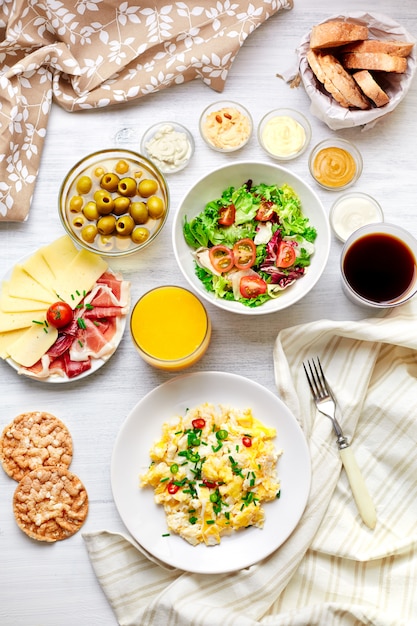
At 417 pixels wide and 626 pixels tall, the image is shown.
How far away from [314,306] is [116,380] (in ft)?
2.68

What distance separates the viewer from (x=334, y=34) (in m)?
2.63

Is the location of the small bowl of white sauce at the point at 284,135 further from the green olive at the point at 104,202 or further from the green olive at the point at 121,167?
the green olive at the point at 104,202

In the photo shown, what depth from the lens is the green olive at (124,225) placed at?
8.63ft

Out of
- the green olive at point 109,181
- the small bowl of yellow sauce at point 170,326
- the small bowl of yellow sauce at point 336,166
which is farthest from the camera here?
the small bowl of yellow sauce at point 336,166

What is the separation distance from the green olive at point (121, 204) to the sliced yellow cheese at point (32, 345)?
51cm

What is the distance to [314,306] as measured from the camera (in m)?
2.75

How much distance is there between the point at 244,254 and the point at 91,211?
0.59 metres

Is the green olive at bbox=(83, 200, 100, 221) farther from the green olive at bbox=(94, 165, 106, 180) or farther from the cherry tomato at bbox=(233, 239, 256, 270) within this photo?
the cherry tomato at bbox=(233, 239, 256, 270)

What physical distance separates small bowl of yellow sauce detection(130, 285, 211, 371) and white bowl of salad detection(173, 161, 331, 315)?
0.27 feet

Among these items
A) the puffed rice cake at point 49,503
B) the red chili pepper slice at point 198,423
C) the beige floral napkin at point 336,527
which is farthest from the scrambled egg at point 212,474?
the puffed rice cake at point 49,503

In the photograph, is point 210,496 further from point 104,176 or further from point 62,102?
point 62,102

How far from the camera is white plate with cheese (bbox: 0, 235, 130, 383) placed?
267cm

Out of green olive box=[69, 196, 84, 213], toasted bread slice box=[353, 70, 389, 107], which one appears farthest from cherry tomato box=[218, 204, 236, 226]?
toasted bread slice box=[353, 70, 389, 107]

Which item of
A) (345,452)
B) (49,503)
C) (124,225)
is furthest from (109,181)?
(345,452)
